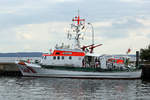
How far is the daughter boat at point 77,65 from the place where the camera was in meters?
40.2

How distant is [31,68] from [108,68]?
920 centimetres

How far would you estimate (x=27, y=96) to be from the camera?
2431 cm

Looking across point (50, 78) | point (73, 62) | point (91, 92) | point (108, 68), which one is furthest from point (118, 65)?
point (91, 92)

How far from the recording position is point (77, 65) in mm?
41812

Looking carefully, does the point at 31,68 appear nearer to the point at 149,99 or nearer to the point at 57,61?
the point at 57,61

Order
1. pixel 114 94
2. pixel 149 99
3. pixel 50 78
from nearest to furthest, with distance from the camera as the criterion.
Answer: pixel 149 99 → pixel 114 94 → pixel 50 78

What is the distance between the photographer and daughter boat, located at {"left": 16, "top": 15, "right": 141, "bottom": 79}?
40.2 m

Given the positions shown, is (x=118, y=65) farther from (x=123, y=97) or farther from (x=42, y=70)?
(x=123, y=97)

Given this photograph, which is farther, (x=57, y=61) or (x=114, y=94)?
(x=57, y=61)

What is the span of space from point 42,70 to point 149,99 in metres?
20.0

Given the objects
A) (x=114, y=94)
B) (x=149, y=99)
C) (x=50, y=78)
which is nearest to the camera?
(x=149, y=99)

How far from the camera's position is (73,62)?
41.8m

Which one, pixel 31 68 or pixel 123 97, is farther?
pixel 31 68

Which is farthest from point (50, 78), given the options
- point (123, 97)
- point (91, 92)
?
point (123, 97)
